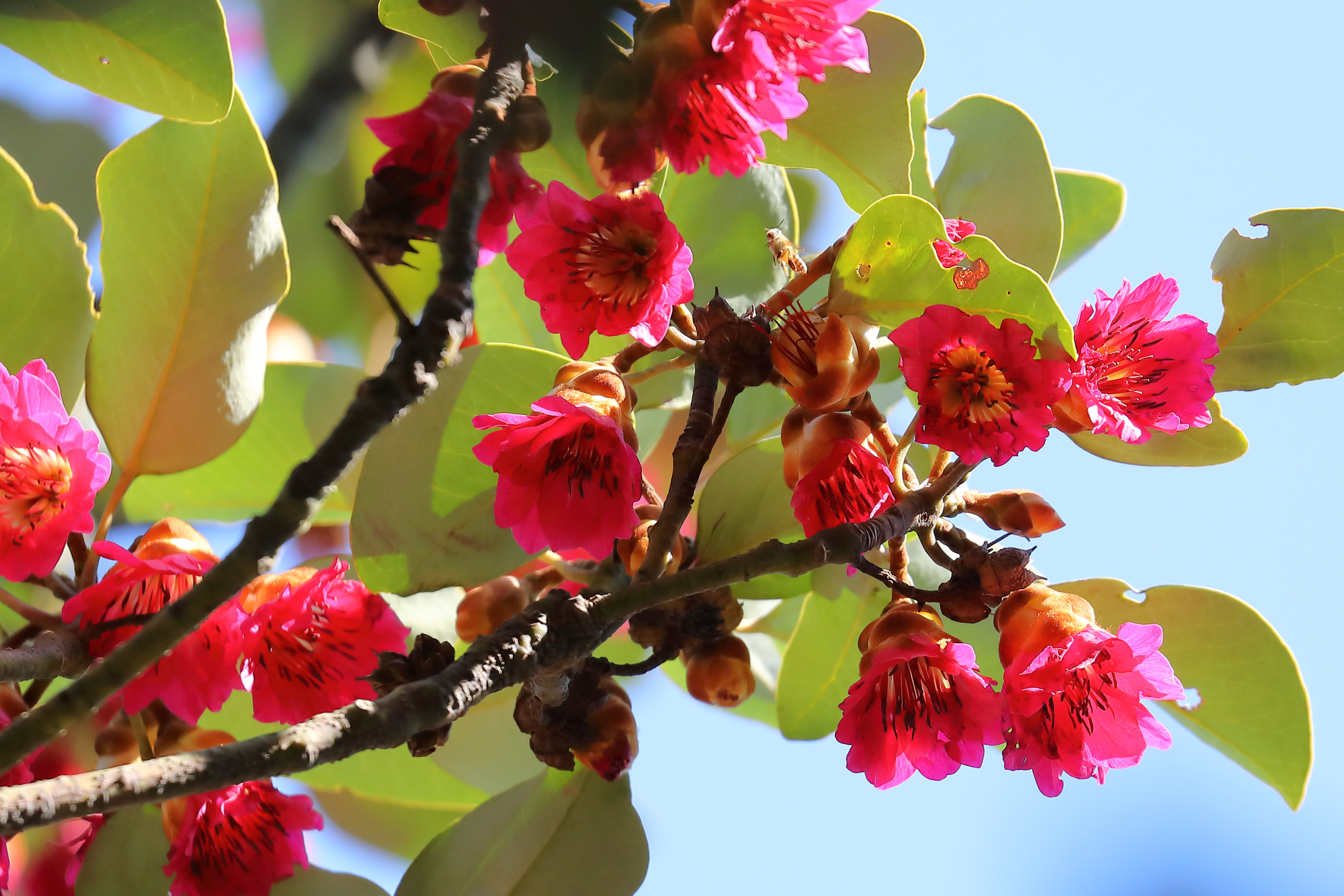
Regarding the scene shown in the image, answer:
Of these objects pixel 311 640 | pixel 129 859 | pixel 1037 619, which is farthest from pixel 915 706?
pixel 129 859

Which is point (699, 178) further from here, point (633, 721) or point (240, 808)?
point (240, 808)

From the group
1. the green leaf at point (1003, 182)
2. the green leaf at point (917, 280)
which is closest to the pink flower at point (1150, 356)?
the green leaf at point (917, 280)

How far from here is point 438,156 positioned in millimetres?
677

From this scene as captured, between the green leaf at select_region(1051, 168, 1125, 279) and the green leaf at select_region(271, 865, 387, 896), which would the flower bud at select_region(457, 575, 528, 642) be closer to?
the green leaf at select_region(271, 865, 387, 896)

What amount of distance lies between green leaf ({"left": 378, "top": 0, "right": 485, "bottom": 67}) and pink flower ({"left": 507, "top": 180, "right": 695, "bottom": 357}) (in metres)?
0.14

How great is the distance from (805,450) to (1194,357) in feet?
0.88

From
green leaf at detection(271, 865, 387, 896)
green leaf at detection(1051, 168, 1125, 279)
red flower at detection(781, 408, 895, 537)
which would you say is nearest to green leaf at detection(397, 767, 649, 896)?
green leaf at detection(271, 865, 387, 896)

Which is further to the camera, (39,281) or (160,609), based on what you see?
(39,281)

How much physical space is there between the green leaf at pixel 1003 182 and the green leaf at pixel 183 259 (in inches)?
23.0

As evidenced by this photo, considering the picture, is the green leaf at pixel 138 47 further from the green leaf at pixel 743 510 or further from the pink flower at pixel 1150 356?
the pink flower at pixel 1150 356

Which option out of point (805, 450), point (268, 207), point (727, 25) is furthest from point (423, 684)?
point (268, 207)

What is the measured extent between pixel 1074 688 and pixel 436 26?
0.63m

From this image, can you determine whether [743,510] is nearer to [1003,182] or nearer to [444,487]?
[444,487]

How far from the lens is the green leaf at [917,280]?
594mm
